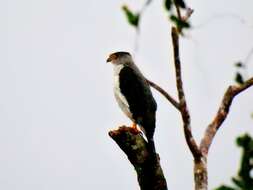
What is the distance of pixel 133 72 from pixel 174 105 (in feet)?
11.2

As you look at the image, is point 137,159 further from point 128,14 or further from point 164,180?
point 128,14

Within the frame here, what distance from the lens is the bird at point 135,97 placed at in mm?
7562

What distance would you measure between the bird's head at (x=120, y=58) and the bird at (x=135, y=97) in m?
0.31

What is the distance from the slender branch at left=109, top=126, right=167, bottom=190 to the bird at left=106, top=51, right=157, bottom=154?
3.69 ft

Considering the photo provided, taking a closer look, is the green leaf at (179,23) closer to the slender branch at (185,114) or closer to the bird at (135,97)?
the slender branch at (185,114)

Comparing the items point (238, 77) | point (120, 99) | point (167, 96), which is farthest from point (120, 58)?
point (238, 77)

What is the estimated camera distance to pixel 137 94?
7.94 meters

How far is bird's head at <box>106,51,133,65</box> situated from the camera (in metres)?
9.52

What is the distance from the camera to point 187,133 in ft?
16.9

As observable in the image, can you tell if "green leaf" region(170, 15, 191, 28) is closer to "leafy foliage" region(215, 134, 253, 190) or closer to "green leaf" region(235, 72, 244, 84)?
"green leaf" region(235, 72, 244, 84)

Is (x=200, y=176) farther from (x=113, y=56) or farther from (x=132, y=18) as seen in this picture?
(x=113, y=56)

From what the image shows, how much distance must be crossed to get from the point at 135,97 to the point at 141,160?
2607 millimetres

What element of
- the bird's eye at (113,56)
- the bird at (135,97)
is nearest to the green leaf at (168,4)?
the bird at (135,97)

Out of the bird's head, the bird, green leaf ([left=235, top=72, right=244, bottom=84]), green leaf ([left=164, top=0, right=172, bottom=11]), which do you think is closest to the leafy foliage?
green leaf ([left=235, top=72, right=244, bottom=84])
